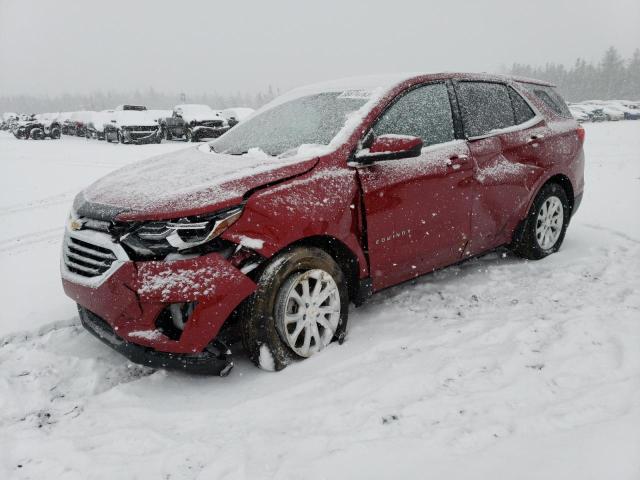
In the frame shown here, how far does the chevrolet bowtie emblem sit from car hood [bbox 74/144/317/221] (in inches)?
2.1

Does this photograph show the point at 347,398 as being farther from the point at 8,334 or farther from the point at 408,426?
the point at 8,334

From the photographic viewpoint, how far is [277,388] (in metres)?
2.73

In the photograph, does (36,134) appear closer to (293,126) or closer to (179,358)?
(293,126)

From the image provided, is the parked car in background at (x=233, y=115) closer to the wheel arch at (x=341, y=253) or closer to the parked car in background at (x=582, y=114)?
the wheel arch at (x=341, y=253)

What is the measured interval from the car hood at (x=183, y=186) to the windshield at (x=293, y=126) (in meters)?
0.22

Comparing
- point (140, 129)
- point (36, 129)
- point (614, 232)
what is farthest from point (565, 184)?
point (36, 129)

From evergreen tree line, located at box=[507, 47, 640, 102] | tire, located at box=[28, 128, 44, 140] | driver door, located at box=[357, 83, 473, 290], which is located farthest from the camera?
evergreen tree line, located at box=[507, 47, 640, 102]

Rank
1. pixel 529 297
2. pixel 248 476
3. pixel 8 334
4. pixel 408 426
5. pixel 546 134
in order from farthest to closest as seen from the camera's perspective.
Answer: pixel 546 134, pixel 529 297, pixel 8 334, pixel 408 426, pixel 248 476

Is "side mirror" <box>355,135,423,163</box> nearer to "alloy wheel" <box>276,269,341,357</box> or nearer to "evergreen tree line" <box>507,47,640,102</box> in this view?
"alloy wheel" <box>276,269,341,357</box>

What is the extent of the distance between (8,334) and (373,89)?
10.1 feet

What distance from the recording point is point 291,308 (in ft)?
9.47

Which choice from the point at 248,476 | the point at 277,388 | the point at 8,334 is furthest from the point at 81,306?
the point at 248,476

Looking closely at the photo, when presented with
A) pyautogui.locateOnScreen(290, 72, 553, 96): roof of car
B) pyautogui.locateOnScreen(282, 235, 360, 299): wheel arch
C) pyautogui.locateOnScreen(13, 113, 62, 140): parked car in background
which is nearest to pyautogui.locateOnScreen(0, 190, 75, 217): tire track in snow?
pyautogui.locateOnScreen(290, 72, 553, 96): roof of car

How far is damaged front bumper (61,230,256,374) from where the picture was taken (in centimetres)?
251
